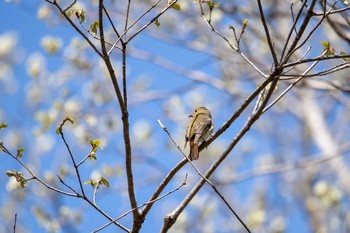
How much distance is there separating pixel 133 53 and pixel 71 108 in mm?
1111

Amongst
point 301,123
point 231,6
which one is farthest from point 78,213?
point 301,123

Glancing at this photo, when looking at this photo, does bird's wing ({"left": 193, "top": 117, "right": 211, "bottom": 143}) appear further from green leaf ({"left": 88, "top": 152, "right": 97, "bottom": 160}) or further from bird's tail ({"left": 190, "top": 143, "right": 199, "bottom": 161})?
green leaf ({"left": 88, "top": 152, "right": 97, "bottom": 160})

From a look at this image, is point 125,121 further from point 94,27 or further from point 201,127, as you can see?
point 201,127

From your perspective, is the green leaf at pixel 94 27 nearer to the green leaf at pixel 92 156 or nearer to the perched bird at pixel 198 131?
the green leaf at pixel 92 156

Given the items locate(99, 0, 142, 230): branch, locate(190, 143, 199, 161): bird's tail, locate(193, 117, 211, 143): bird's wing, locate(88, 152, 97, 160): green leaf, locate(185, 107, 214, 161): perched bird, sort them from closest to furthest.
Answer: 1. locate(99, 0, 142, 230): branch
2. locate(88, 152, 97, 160): green leaf
3. locate(190, 143, 199, 161): bird's tail
4. locate(185, 107, 214, 161): perched bird
5. locate(193, 117, 211, 143): bird's wing

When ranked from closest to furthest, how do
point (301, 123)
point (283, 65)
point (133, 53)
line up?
point (283, 65), point (133, 53), point (301, 123)

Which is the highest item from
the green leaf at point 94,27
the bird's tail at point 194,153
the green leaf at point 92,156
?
the bird's tail at point 194,153

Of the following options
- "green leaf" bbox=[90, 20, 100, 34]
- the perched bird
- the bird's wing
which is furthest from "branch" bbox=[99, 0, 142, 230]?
the bird's wing

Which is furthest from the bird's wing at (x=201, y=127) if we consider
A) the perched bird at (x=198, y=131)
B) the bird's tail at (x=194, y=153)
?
the bird's tail at (x=194, y=153)

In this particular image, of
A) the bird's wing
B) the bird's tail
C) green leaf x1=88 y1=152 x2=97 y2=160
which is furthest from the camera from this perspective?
A: the bird's wing

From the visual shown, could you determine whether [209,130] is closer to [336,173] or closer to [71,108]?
[71,108]

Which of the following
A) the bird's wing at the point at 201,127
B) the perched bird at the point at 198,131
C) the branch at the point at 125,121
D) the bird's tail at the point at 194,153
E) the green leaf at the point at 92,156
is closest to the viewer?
the branch at the point at 125,121

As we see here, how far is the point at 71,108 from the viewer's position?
25.0 feet

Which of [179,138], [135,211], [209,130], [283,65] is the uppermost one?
[179,138]
